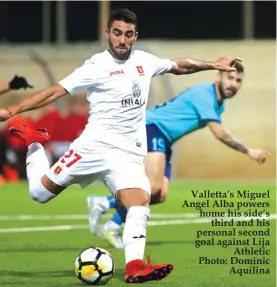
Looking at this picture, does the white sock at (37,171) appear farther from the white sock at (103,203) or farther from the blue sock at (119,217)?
the white sock at (103,203)

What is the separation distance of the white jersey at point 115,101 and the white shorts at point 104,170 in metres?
0.07

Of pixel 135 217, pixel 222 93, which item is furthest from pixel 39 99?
pixel 222 93

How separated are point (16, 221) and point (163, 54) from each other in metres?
11.3

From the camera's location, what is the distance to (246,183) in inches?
955

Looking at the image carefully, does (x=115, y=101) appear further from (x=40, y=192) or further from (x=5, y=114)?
(x=40, y=192)

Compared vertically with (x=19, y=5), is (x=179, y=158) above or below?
below

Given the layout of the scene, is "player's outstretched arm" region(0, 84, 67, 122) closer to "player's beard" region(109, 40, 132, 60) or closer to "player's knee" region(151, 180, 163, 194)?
"player's beard" region(109, 40, 132, 60)

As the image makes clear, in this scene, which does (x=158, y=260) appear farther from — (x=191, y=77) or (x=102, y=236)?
(x=191, y=77)

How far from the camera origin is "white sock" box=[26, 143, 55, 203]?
33.7 ft

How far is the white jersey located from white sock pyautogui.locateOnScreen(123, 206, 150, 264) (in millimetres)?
631

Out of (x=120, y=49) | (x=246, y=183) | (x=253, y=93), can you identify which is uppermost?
(x=120, y=49)

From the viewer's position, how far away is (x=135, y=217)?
949 cm

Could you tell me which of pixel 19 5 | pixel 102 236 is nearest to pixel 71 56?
pixel 19 5

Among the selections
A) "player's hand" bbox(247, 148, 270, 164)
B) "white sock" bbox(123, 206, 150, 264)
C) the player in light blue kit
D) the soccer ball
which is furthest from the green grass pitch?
"player's hand" bbox(247, 148, 270, 164)
